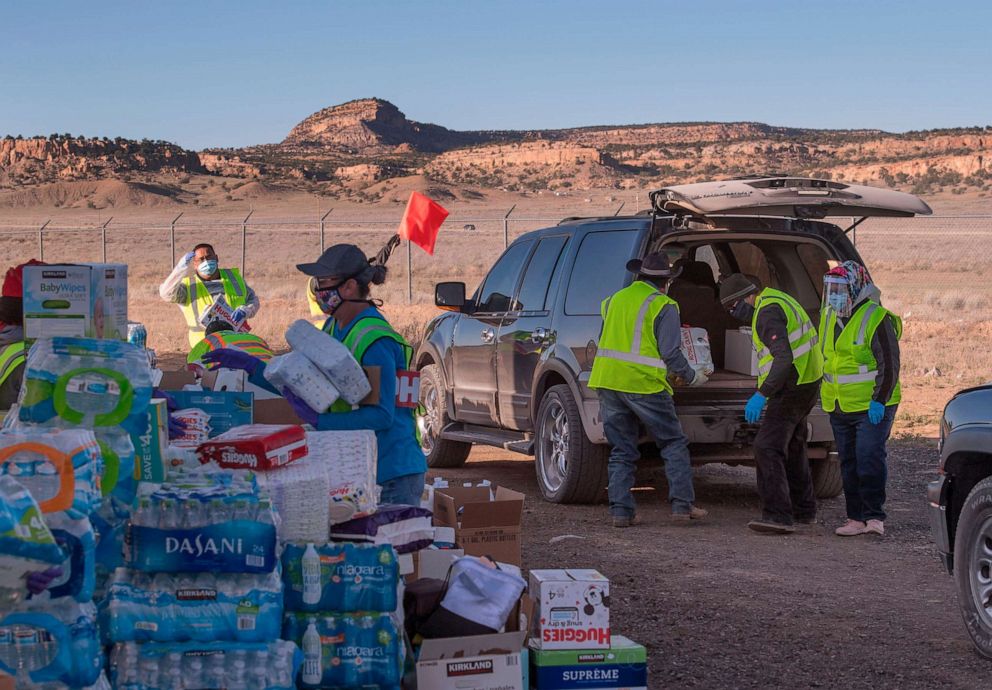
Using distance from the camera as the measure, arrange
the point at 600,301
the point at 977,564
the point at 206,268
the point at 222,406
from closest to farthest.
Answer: the point at 222,406, the point at 977,564, the point at 600,301, the point at 206,268

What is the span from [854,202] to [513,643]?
5.26m

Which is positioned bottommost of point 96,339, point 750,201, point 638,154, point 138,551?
point 138,551

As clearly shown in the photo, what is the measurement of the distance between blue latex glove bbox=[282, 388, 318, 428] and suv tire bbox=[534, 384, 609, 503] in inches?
161

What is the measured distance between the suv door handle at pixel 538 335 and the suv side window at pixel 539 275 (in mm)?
201

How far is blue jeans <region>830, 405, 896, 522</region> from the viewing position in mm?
9102

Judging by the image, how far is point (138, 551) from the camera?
14.8 feet

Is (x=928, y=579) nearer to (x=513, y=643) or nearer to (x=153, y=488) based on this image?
(x=513, y=643)

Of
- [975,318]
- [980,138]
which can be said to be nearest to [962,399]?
[975,318]

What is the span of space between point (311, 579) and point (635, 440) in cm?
493

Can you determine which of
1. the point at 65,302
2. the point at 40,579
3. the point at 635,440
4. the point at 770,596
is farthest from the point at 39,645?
the point at 635,440

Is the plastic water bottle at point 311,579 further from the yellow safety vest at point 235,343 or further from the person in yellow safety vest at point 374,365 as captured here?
the yellow safety vest at point 235,343

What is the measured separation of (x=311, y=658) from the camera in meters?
4.66

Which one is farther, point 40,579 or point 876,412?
point 876,412

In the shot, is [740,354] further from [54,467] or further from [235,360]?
[54,467]
